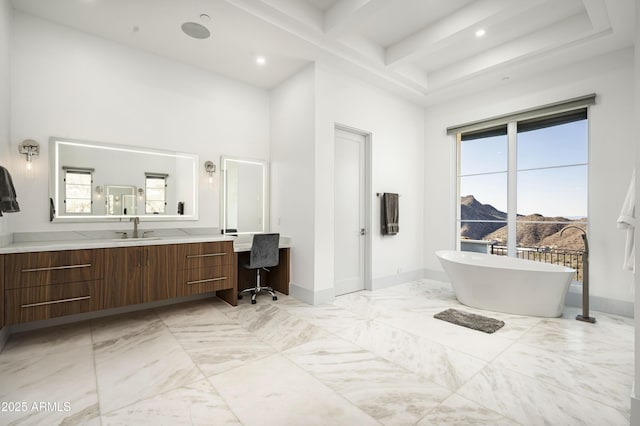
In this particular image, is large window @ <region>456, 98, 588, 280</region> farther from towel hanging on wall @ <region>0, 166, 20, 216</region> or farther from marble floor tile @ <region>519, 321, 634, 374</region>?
towel hanging on wall @ <region>0, 166, 20, 216</region>

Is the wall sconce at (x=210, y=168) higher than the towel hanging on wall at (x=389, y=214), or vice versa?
the wall sconce at (x=210, y=168)

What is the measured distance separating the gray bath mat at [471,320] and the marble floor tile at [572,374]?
1.48 feet

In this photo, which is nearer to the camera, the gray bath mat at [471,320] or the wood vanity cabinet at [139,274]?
the wood vanity cabinet at [139,274]

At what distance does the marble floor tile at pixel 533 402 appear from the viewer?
5.67 ft

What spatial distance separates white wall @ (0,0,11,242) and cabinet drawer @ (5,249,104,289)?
0.94 feet

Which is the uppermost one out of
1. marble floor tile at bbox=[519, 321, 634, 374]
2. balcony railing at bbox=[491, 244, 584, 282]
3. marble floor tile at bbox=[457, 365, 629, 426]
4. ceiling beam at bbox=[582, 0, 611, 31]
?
ceiling beam at bbox=[582, 0, 611, 31]

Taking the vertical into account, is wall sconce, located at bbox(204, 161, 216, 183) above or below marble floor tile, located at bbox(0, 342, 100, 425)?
above

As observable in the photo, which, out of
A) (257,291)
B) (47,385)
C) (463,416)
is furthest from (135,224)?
(463,416)

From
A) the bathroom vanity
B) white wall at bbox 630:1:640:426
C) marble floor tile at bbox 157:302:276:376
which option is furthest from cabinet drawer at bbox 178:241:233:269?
white wall at bbox 630:1:640:426

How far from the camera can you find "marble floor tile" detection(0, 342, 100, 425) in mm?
1727

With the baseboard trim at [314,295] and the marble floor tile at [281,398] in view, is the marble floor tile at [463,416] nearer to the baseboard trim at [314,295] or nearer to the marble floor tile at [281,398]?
the marble floor tile at [281,398]

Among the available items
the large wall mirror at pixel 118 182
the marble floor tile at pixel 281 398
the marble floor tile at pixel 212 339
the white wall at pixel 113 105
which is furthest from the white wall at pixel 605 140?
the large wall mirror at pixel 118 182

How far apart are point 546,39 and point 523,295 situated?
3.03 meters

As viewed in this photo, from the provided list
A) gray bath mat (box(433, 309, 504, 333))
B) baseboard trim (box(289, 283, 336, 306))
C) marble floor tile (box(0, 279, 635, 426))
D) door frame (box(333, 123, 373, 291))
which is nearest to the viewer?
marble floor tile (box(0, 279, 635, 426))
